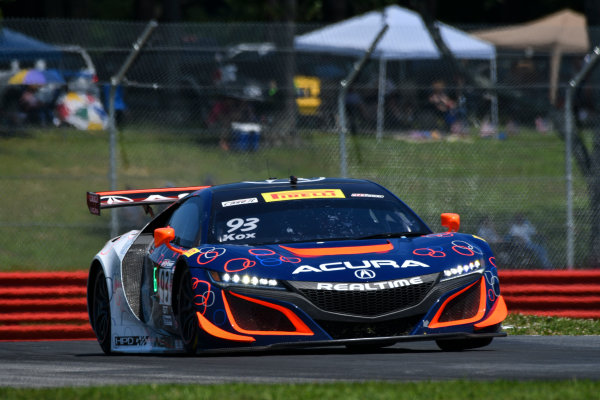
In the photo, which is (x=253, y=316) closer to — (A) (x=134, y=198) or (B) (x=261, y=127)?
(A) (x=134, y=198)

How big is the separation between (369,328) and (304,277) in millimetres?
477

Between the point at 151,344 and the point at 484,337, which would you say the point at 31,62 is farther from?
the point at 484,337

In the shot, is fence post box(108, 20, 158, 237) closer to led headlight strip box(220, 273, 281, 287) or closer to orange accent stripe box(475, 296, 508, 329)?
led headlight strip box(220, 273, 281, 287)

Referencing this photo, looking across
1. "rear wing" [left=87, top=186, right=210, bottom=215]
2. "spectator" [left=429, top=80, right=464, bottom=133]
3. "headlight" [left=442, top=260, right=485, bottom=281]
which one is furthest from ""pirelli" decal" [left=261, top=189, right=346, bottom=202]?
"spectator" [left=429, top=80, right=464, bottom=133]

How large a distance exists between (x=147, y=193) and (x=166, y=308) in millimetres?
1715

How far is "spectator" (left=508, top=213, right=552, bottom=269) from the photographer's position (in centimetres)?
1321

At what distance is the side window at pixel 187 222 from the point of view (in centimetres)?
832

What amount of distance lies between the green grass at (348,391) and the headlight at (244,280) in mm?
1415

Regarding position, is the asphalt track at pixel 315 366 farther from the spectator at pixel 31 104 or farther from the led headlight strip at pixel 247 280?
the spectator at pixel 31 104

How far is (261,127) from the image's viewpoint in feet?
45.2

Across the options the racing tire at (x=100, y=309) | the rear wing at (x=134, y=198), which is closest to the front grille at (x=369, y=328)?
the racing tire at (x=100, y=309)

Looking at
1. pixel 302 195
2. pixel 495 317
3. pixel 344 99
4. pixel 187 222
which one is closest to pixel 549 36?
pixel 344 99

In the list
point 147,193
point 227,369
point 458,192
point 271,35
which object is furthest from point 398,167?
point 227,369

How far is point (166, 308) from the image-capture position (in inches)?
320
